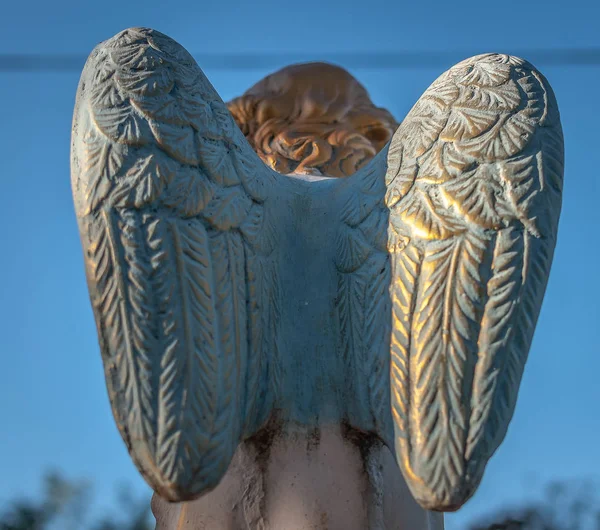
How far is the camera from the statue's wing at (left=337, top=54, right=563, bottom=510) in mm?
1467

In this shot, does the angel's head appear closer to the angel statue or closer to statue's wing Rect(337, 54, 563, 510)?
the angel statue

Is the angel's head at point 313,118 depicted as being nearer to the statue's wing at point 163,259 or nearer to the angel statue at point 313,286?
the angel statue at point 313,286

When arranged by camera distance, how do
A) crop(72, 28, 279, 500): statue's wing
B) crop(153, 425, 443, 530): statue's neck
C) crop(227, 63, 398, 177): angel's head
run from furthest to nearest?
1. crop(227, 63, 398, 177): angel's head
2. crop(153, 425, 443, 530): statue's neck
3. crop(72, 28, 279, 500): statue's wing

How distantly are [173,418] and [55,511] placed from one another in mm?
5000

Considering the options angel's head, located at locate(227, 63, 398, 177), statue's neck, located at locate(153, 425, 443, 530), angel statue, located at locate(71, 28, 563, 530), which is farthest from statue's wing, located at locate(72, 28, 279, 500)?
angel's head, located at locate(227, 63, 398, 177)

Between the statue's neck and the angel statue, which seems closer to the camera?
the angel statue

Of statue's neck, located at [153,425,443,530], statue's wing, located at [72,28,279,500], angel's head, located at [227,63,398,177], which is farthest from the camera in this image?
angel's head, located at [227,63,398,177]

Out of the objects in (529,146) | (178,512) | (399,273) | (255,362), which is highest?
(529,146)

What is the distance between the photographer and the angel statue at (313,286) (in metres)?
1.46

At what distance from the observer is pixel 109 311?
4.80ft

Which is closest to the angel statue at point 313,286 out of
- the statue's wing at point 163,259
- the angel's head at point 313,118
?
the statue's wing at point 163,259

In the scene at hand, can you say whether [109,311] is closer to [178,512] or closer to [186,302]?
[186,302]

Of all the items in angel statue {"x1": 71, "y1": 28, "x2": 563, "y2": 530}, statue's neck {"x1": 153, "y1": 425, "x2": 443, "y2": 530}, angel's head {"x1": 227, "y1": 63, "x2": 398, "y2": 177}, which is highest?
angel's head {"x1": 227, "y1": 63, "x2": 398, "y2": 177}

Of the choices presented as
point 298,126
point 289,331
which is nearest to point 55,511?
point 298,126
